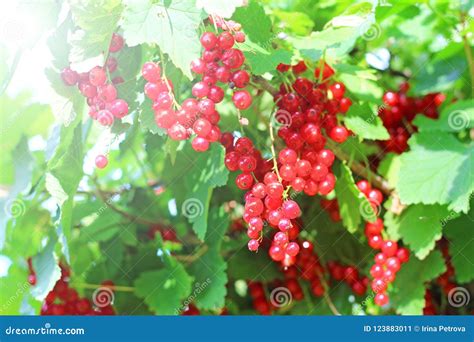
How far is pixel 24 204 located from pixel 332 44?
76 centimetres

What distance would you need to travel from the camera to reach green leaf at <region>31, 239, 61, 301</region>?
1.27 meters

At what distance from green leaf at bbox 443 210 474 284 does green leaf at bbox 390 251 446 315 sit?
5 cm

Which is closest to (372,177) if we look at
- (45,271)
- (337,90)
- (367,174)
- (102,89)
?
(367,174)

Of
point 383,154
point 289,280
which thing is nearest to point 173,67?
point 383,154

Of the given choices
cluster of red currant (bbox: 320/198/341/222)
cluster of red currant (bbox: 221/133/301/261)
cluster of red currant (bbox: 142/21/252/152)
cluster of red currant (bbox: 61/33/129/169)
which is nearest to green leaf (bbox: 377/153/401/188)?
cluster of red currant (bbox: 320/198/341/222)

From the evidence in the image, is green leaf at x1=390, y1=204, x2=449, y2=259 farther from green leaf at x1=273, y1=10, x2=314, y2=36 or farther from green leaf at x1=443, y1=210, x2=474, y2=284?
green leaf at x1=273, y1=10, x2=314, y2=36

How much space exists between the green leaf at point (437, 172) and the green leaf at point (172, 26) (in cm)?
49

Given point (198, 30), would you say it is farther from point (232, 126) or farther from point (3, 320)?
point (3, 320)

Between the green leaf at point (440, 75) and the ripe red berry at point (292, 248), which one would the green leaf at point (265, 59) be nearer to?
the ripe red berry at point (292, 248)

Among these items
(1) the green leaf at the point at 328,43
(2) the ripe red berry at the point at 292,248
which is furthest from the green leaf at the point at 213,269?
(1) the green leaf at the point at 328,43

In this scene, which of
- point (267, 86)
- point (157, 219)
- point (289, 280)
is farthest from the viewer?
point (157, 219)

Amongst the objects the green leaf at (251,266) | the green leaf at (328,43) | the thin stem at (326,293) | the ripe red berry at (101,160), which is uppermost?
the green leaf at (328,43)

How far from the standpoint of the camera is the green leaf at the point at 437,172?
45.9 inches

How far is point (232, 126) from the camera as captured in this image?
134cm
